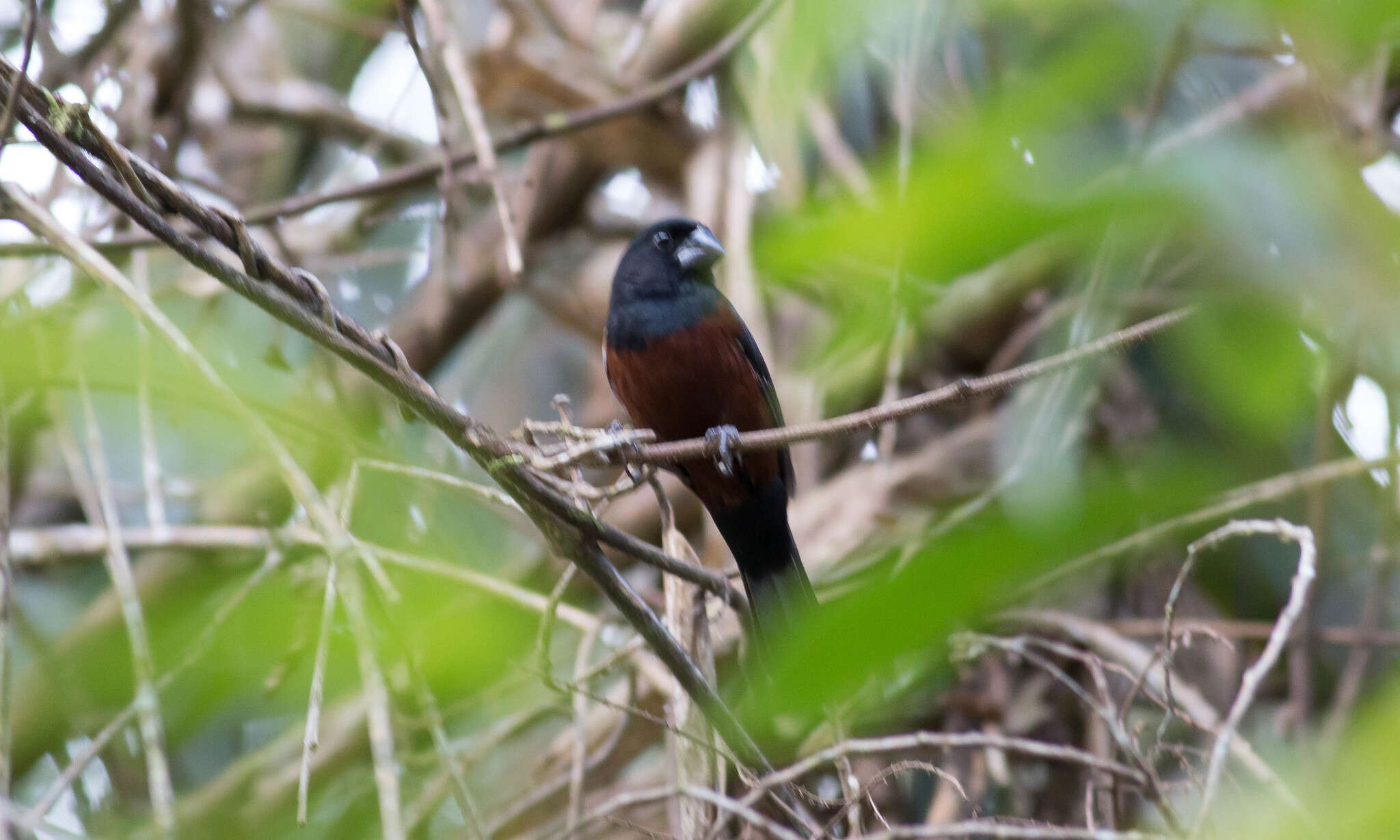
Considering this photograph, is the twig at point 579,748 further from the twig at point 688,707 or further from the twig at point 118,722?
the twig at point 118,722

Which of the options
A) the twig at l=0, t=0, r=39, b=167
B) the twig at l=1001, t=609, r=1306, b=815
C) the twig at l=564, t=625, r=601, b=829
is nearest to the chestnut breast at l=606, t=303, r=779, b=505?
the twig at l=564, t=625, r=601, b=829

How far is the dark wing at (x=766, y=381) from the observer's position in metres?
3.34

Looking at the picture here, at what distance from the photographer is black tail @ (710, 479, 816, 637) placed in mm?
2955

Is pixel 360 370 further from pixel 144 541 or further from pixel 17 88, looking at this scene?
pixel 144 541

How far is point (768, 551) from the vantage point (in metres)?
3.13

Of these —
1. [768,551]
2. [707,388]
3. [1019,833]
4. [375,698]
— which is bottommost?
[768,551]

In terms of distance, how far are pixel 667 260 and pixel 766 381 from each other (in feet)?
1.45

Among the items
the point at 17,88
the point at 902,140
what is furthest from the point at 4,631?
the point at 902,140

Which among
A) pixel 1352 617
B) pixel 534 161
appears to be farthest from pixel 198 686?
pixel 1352 617

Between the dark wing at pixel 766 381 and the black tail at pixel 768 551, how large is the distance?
9cm

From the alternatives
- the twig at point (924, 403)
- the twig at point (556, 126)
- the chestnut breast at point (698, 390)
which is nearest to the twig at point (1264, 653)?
the twig at point (924, 403)

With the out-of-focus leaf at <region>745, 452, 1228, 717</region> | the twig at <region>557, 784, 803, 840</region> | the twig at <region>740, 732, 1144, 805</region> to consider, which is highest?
the out-of-focus leaf at <region>745, 452, 1228, 717</region>

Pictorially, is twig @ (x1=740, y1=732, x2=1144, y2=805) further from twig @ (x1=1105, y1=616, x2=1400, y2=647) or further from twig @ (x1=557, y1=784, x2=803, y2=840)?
twig @ (x1=1105, y1=616, x2=1400, y2=647)

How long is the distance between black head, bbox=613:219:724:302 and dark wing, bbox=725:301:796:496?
0.45 feet
